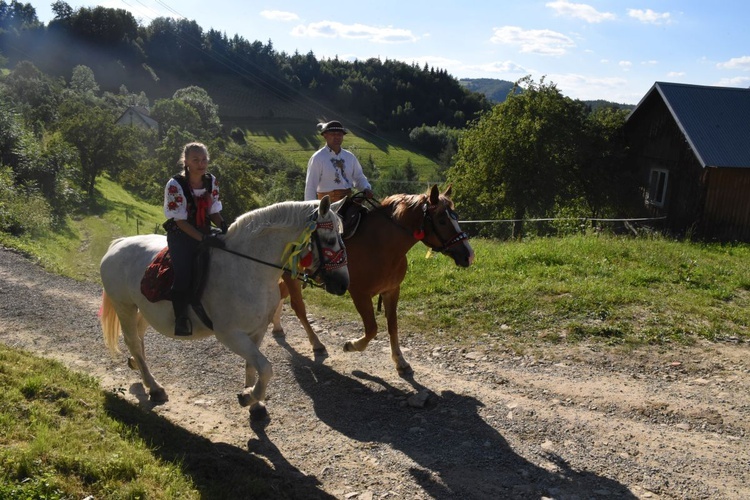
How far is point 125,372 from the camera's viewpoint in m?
7.46

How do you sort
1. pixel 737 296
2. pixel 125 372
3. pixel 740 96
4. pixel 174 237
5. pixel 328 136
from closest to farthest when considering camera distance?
pixel 174 237 → pixel 125 372 → pixel 328 136 → pixel 737 296 → pixel 740 96

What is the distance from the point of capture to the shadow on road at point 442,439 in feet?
16.0

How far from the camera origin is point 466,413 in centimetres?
636

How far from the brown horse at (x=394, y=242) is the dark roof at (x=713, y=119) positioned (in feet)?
63.0

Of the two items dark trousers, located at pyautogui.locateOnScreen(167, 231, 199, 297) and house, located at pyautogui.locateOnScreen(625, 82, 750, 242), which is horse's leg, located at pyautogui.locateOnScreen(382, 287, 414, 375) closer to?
dark trousers, located at pyautogui.locateOnScreen(167, 231, 199, 297)

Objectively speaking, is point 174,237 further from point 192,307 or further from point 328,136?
point 328,136

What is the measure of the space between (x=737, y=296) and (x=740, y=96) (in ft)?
64.0

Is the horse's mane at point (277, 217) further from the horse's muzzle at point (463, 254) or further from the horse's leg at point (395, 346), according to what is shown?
the horse's leg at point (395, 346)

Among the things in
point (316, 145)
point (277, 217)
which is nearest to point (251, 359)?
point (277, 217)

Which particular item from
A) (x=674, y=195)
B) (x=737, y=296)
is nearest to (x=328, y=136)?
(x=737, y=296)

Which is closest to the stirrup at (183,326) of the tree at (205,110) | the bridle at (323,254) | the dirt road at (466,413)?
the dirt road at (466,413)

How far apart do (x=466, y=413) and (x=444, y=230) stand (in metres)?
2.21

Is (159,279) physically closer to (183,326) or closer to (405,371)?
(183,326)

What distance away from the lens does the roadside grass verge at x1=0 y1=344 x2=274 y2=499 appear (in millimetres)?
4008
